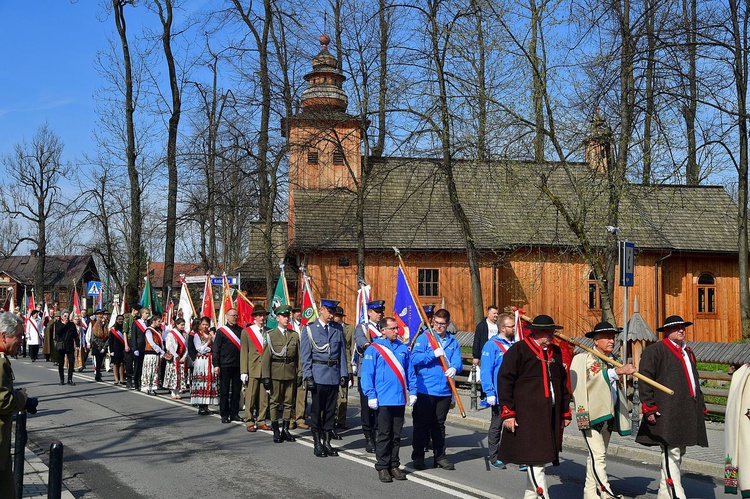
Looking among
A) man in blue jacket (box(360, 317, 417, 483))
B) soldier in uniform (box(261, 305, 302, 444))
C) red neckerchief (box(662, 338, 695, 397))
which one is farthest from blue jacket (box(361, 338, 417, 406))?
red neckerchief (box(662, 338, 695, 397))

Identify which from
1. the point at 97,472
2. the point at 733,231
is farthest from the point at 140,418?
the point at 733,231

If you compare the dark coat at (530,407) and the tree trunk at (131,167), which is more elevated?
the tree trunk at (131,167)

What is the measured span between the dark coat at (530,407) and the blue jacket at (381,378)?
97.7 inches

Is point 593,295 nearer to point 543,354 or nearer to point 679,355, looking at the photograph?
point 679,355

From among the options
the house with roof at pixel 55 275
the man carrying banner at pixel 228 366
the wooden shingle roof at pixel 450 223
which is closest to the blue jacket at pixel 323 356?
the man carrying banner at pixel 228 366

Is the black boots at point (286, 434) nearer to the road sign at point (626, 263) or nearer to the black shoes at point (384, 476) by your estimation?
the black shoes at point (384, 476)

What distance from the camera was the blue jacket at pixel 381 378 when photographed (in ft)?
33.0

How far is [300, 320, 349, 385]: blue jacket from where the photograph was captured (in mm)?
11812

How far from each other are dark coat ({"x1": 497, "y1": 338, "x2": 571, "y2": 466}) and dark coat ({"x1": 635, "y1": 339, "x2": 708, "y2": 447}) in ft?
2.99

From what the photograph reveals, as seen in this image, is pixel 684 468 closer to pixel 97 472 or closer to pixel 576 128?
pixel 97 472

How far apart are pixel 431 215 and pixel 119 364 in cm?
1929

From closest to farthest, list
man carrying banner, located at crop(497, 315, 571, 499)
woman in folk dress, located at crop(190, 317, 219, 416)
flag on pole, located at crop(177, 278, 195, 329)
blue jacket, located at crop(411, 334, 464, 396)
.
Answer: man carrying banner, located at crop(497, 315, 571, 499), blue jacket, located at crop(411, 334, 464, 396), woman in folk dress, located at crop(190, 317, 219, 416), flag on pole, located at crop(177, 278, 195, 329)

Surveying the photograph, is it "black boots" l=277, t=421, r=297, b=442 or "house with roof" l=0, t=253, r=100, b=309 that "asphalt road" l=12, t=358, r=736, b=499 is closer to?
"black boots" l=277, t=421, r=297, b=442

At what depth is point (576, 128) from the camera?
18266 mm
